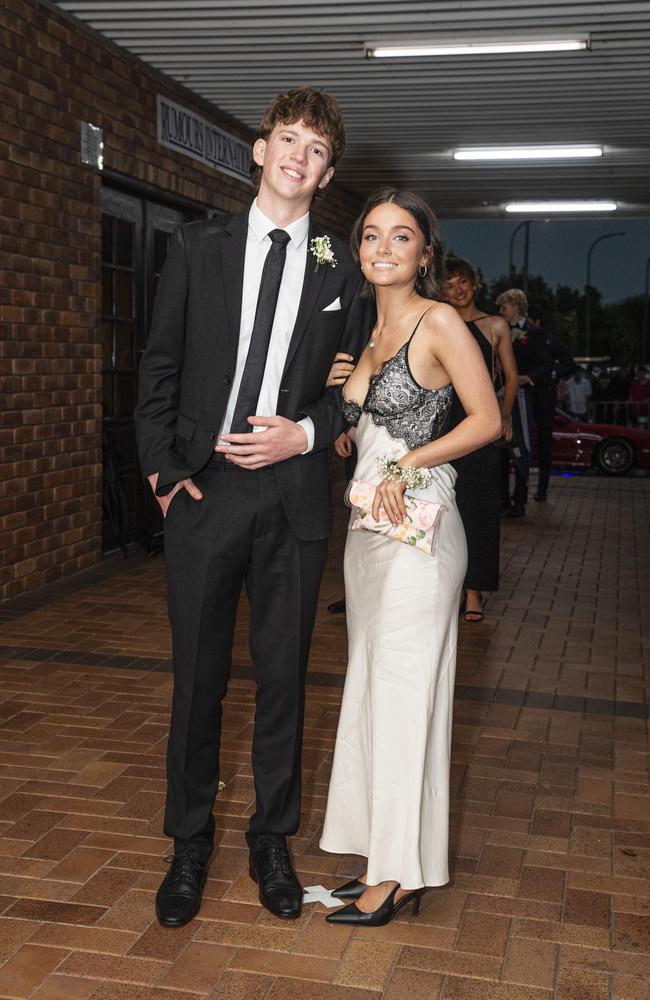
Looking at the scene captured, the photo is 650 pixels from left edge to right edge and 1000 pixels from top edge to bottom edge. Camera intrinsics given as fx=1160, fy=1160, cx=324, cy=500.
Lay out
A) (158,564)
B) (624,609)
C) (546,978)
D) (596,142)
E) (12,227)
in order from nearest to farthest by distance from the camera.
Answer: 1. (546,978)
2. (12,227)
3. (624,609)
4. (158,564)
5. (596,142)

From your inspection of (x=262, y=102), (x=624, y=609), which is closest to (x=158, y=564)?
(x=624, y=609)

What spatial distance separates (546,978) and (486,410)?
4.80 ft

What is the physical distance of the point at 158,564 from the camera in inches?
339

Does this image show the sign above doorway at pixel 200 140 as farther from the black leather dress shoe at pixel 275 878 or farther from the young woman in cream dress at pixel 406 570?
the black leather dress shoe at pixel 275 878

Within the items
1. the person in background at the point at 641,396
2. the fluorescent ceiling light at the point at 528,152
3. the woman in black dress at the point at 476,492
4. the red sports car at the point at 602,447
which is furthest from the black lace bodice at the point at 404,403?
the person in background at the point at 641,396

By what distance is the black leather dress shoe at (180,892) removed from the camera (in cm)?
314

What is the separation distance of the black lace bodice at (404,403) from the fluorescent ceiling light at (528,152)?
10241mm

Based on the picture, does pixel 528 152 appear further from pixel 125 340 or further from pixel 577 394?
pixel 577 394

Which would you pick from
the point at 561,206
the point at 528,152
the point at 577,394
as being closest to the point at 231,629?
the point at 528,152

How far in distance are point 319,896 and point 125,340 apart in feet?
21.0

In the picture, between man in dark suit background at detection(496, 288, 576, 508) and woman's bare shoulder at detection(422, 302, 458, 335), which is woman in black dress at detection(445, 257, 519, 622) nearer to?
woman's bare shoulder at detection(422, 302, 458, 335)

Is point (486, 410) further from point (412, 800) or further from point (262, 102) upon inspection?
point (262, 102)

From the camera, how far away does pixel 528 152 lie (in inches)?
505

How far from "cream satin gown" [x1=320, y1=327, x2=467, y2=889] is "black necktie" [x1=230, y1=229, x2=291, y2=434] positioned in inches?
12.7
